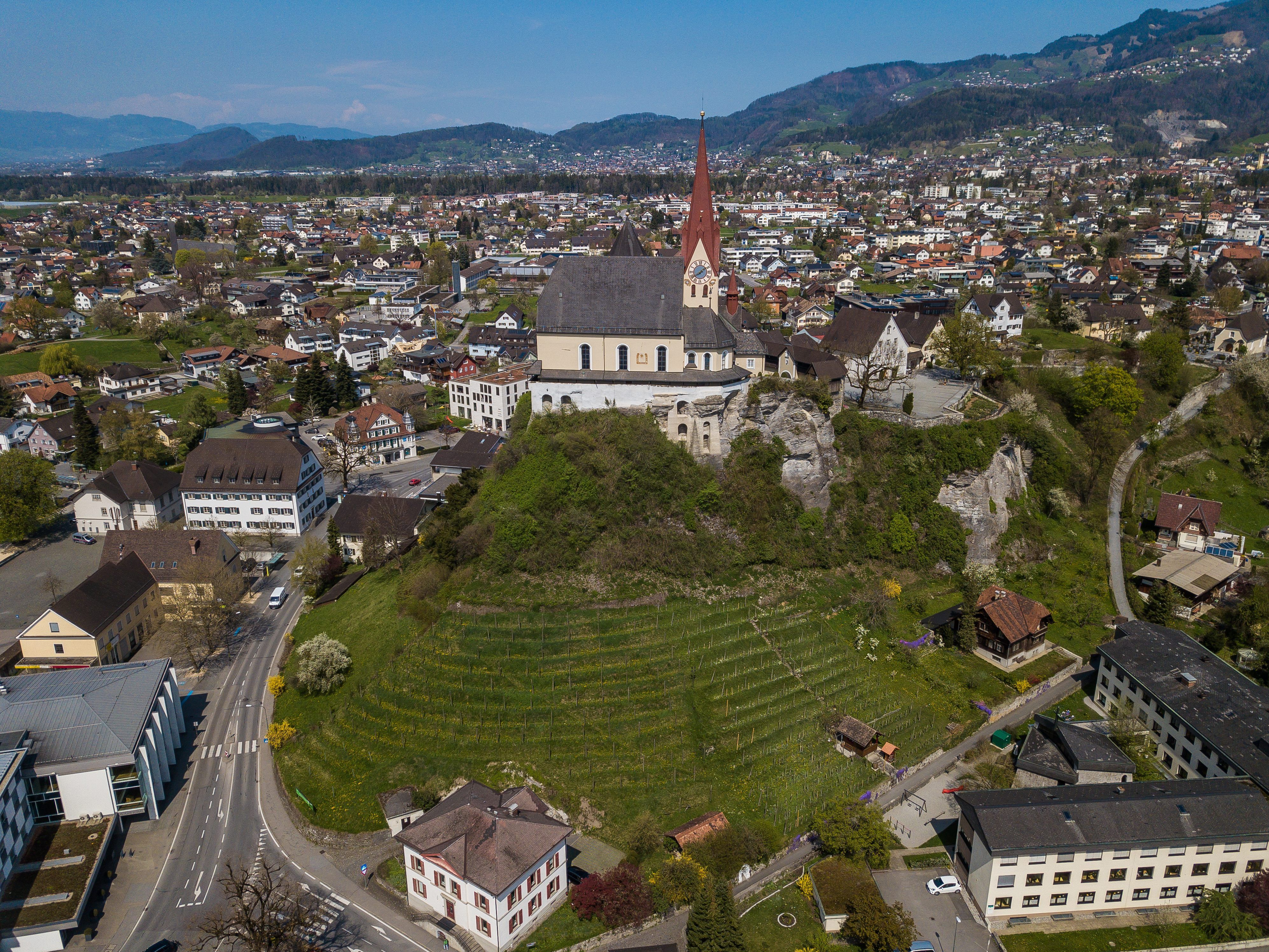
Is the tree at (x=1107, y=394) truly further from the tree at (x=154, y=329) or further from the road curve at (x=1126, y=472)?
the tree at (x=154, y=329)

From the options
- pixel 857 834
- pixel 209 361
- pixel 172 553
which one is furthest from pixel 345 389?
pixel 857 834

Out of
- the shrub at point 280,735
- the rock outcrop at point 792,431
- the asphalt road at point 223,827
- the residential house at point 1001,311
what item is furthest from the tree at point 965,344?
the asphalt road at point 223,827

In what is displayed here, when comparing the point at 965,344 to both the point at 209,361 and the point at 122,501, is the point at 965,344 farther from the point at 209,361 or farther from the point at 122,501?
the point at 209,361

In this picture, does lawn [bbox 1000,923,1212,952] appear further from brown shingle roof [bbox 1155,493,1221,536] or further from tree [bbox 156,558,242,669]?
tree [bbox 156,558,242,669]

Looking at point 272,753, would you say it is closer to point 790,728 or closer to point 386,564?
point 386,564

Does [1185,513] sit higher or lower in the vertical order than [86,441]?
lower
